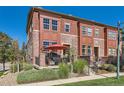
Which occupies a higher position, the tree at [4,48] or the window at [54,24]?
the window at [54,24]

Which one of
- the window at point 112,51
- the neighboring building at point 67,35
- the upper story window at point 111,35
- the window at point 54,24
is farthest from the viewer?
the window at point 112,51

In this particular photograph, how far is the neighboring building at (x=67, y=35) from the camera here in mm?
18875

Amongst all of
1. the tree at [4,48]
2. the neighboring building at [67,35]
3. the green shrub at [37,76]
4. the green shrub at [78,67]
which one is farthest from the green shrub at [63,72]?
the tree at [4,48]

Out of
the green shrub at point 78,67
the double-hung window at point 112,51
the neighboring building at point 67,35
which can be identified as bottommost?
the green shrub at point 78,67

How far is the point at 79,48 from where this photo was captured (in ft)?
76.3

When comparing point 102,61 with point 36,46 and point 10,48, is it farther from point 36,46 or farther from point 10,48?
point 10,48

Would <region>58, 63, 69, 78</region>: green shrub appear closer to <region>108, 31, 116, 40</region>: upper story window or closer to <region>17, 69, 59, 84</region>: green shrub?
<region>17, 69, 59, 84</region>: green shrub

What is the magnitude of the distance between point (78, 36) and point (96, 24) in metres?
4.27

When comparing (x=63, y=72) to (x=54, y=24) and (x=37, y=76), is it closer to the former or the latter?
(x=37, y=76)

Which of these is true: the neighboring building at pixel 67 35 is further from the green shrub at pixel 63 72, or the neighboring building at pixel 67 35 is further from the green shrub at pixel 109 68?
the green shrub at pixel 63 72

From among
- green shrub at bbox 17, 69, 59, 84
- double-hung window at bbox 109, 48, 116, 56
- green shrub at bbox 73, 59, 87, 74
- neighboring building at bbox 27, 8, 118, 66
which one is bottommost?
green shrub at bbox 17, 69, 59, 84

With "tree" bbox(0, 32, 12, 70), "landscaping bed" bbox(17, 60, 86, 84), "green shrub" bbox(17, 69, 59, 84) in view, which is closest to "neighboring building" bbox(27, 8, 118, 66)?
"tree" bbox(0, 32, 12, 70)

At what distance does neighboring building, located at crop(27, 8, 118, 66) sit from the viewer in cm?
1888
